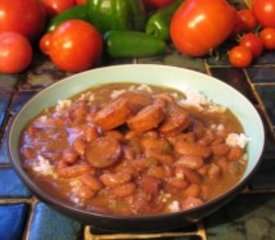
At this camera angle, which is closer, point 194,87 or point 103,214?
point 103,214

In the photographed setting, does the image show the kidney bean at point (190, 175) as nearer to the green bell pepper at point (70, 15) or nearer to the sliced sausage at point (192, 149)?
the sliced sausage at point (192, 149)

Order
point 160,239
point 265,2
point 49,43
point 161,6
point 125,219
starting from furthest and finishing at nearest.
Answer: point 161,6
point 265,2
point 49,43
point 160,239
point 125,219

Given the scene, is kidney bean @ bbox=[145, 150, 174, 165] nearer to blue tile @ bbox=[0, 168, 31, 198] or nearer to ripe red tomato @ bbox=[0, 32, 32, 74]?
blue tile @ bbox=[0, 168, 31, 198]

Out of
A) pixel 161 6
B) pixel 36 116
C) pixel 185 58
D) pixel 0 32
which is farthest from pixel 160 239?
pixel 161 6

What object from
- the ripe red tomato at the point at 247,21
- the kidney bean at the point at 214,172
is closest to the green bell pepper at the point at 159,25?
the ripe red tomato at the point at 247,21

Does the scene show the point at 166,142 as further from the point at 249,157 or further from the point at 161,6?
the point at 161,6

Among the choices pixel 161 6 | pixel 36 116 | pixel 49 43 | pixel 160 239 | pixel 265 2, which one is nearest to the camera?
pixel 160 239

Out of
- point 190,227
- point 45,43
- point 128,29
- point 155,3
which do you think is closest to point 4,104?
point 45,43
